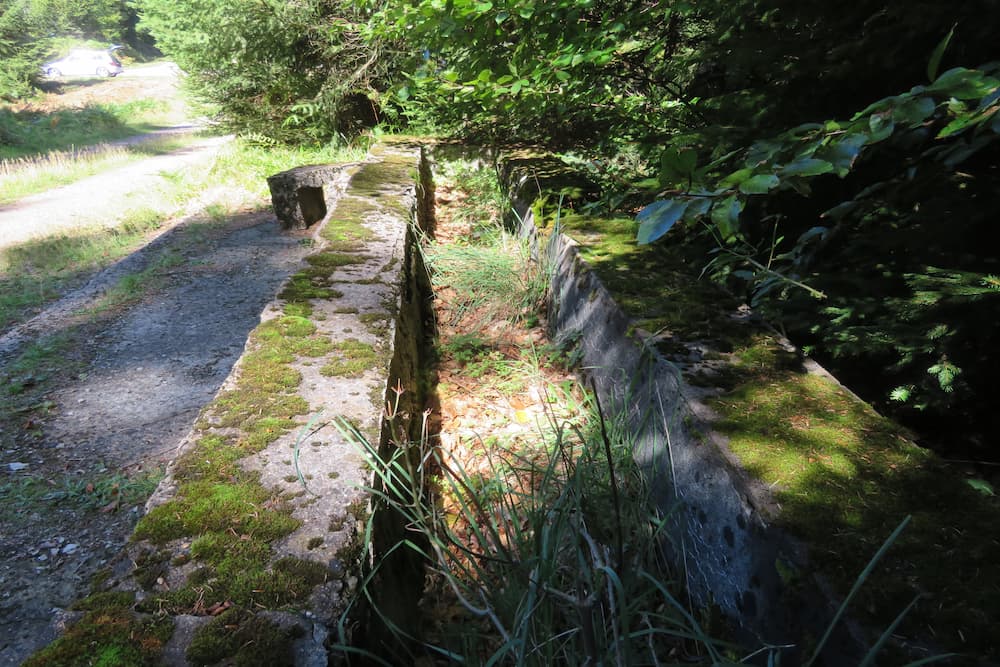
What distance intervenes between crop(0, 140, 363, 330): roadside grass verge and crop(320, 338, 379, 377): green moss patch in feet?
17.4

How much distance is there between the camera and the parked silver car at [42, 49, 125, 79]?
3062 cm

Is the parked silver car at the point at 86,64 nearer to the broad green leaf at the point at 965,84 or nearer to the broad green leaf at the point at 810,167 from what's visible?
the broad green leaf at the point at 810,167

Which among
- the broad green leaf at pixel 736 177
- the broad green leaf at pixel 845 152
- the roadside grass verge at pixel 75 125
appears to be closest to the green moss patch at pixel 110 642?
the broad green leaf at pixel 736 177

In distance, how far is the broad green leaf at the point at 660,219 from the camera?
0.98 meters

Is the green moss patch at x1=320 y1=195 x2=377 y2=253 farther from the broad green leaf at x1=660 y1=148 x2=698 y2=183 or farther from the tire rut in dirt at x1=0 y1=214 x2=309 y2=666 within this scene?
the broad green leaf at x1=660 y1=148 x2=698 y2=183

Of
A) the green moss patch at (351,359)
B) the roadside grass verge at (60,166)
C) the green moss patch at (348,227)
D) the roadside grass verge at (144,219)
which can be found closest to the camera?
the green moss patch at (351,359)

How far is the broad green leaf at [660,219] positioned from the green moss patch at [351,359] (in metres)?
1.26

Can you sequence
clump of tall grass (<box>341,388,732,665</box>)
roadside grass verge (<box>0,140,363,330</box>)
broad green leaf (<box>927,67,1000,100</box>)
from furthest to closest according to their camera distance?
roadside grass verge (<box>0,140,363,330</box>)
clump of tall grass (<box>341,388,732,665</box>)
broad green leaf (<box>927,67,1000,100</box>)

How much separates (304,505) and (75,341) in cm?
366

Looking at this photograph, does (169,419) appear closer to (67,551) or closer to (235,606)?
(67,551)

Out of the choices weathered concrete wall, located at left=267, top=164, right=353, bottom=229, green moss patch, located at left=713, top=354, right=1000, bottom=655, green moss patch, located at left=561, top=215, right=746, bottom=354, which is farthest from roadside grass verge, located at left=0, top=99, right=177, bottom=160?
green moss patch, located at left=713, top=354, right=1000, bottom=655

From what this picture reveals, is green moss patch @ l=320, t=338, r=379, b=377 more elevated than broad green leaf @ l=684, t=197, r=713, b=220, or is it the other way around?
broad green leaf @ l=684, t=197, r=713, b=220

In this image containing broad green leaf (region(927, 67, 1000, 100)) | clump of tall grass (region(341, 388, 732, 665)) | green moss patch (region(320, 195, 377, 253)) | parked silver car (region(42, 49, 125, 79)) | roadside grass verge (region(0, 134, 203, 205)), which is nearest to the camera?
broad green leaf (region(927, 67, 1000, 100))

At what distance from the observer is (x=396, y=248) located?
326 centimetres
